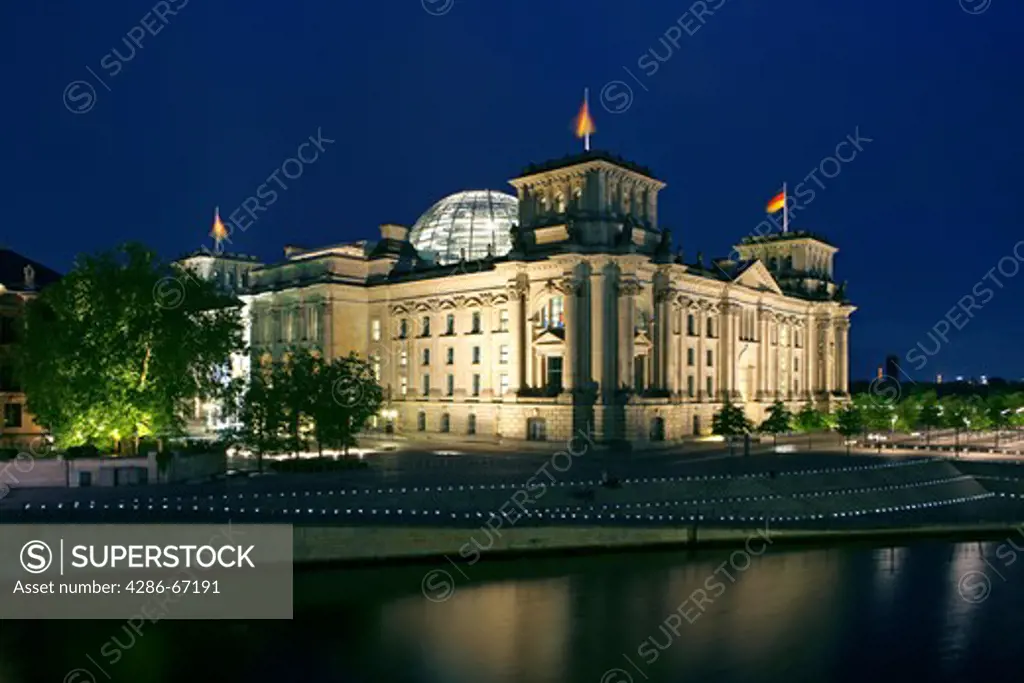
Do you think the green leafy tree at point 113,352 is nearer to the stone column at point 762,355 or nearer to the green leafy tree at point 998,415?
the stone column at point 762,355

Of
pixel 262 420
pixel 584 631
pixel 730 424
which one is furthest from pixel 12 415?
pixel 730 424

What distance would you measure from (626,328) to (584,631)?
1755 inches

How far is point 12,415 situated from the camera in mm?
61656

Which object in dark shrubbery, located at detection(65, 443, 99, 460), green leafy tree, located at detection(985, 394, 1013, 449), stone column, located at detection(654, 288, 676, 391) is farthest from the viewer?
green leafy tree, located at detection(985, 394, 1013, 449)

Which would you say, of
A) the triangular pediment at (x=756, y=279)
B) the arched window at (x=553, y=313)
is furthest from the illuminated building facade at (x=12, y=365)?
the triangular pediment at (x=756, y=279)

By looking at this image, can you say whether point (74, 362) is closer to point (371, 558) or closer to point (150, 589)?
point (150, 589)

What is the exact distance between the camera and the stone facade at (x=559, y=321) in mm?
70000

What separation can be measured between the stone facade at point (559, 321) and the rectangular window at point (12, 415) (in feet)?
90.5

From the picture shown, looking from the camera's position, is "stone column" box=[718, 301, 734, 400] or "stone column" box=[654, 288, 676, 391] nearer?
"stone column" box=[654, 288, 676, 391]

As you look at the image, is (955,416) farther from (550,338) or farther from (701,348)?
(550,338)

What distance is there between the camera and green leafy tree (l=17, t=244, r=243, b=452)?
4706 centimetres

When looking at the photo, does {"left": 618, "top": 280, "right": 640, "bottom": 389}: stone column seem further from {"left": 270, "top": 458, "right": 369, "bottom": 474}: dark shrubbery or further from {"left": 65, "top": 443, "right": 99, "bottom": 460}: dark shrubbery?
{"left": 65, "top": 443, "right": 99, "bottom": 460}: dark shrubbery

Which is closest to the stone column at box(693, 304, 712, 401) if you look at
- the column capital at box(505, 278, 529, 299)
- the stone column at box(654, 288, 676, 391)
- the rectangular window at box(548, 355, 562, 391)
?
the stone column at box(654, 288, 676, 391)

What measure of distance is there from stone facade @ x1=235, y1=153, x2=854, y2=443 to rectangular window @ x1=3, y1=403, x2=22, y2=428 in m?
27.6
